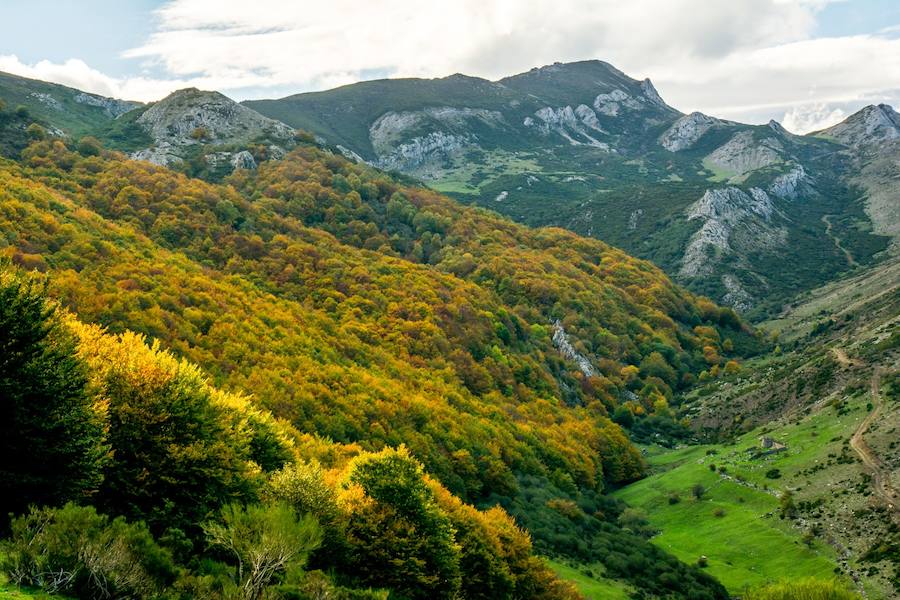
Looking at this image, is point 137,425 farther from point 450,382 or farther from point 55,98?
point 55,98

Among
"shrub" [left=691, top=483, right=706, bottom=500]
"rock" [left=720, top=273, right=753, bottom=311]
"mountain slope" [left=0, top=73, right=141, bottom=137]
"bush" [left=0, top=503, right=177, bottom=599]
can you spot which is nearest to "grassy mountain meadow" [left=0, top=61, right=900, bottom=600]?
"bush" [left=0, top=503, right=177, bottom=599]

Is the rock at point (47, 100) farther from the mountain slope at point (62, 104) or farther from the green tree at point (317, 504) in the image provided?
the green tree at point (317, 504)

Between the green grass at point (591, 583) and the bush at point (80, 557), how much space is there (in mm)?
30607

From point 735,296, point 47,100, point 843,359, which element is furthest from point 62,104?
point 735,296

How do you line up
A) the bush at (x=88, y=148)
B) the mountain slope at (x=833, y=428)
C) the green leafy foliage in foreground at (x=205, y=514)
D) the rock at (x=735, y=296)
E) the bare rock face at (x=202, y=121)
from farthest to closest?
the rock at (x=735, y=296) → the bare rock face at (x=202, y=121) → the bush at (x=88, y=148) → the mountain slope at (x=833, y=428) → the green leafy foliage in foreground at (x=205, y=514)

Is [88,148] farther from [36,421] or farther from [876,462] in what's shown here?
[876,462]

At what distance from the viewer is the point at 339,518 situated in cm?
2606

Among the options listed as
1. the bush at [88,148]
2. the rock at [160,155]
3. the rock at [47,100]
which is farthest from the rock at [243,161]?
the rock at [47,100]

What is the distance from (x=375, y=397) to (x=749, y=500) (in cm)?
3718

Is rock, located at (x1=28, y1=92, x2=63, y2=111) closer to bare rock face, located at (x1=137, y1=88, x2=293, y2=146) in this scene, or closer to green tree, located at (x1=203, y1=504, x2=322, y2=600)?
→ bare rock face, located at (x1=137, y1=88, x2=293, y2=146)

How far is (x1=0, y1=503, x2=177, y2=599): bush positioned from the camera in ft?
52.8

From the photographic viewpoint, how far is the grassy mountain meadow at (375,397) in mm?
21047

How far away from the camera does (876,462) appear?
167 ft

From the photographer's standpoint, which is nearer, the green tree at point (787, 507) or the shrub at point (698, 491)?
the green tree at point (787, 507)
